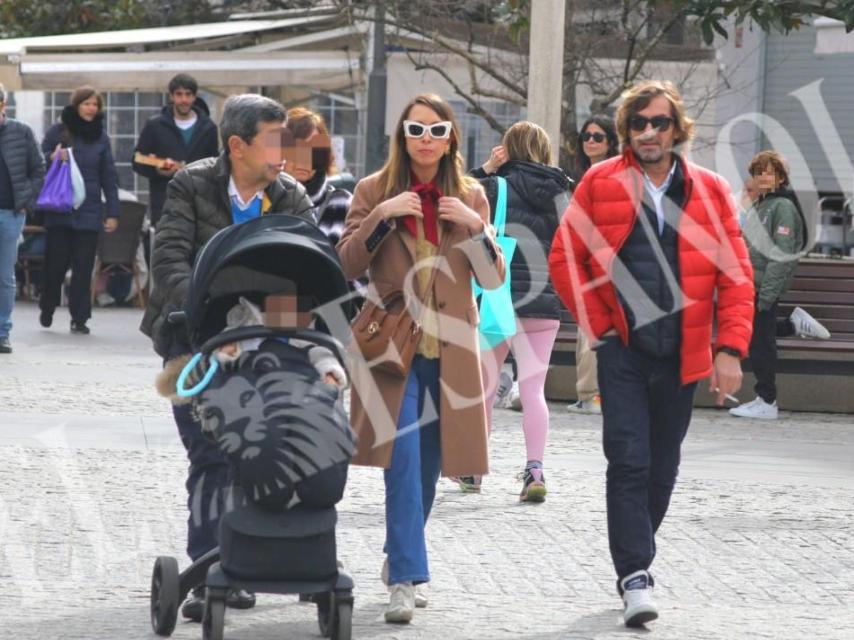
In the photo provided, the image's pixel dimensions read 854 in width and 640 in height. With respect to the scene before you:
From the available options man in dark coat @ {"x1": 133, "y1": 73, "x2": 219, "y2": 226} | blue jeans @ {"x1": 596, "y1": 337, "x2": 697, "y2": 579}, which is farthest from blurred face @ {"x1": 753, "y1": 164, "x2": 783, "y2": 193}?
blue jeans @ {"x1": 596, "y1": 337, "x2": 697, "y2": 579}

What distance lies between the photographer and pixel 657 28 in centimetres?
2077

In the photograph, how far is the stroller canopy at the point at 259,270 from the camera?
19.3ft

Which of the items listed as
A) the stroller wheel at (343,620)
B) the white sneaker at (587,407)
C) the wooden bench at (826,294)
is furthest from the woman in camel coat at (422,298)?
the wooden bench at (826,294)

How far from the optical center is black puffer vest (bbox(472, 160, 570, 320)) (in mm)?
9422

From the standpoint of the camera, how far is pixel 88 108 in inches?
650

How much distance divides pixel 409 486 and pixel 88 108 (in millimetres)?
10673

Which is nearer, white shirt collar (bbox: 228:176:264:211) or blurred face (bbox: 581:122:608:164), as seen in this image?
white shirt collar (bbox: 228:176:264:211)

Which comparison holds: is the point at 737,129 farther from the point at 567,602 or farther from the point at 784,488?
the point at 567,602

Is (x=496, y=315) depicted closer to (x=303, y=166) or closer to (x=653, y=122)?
(x=303, y=166)

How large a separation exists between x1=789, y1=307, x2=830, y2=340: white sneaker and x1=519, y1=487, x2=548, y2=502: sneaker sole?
18.7 feet

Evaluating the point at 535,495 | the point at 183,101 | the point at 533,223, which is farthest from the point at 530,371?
the point at 183,101

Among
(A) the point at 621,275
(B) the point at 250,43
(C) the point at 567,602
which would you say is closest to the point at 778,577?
(C) the point at 567,602

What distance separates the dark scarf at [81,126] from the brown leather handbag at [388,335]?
413 inches

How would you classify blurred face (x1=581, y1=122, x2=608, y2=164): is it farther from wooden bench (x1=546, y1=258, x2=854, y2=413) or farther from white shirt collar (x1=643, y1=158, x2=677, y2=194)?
white shirt collar (x1=643, y1=158, x2=677, y2=194)
